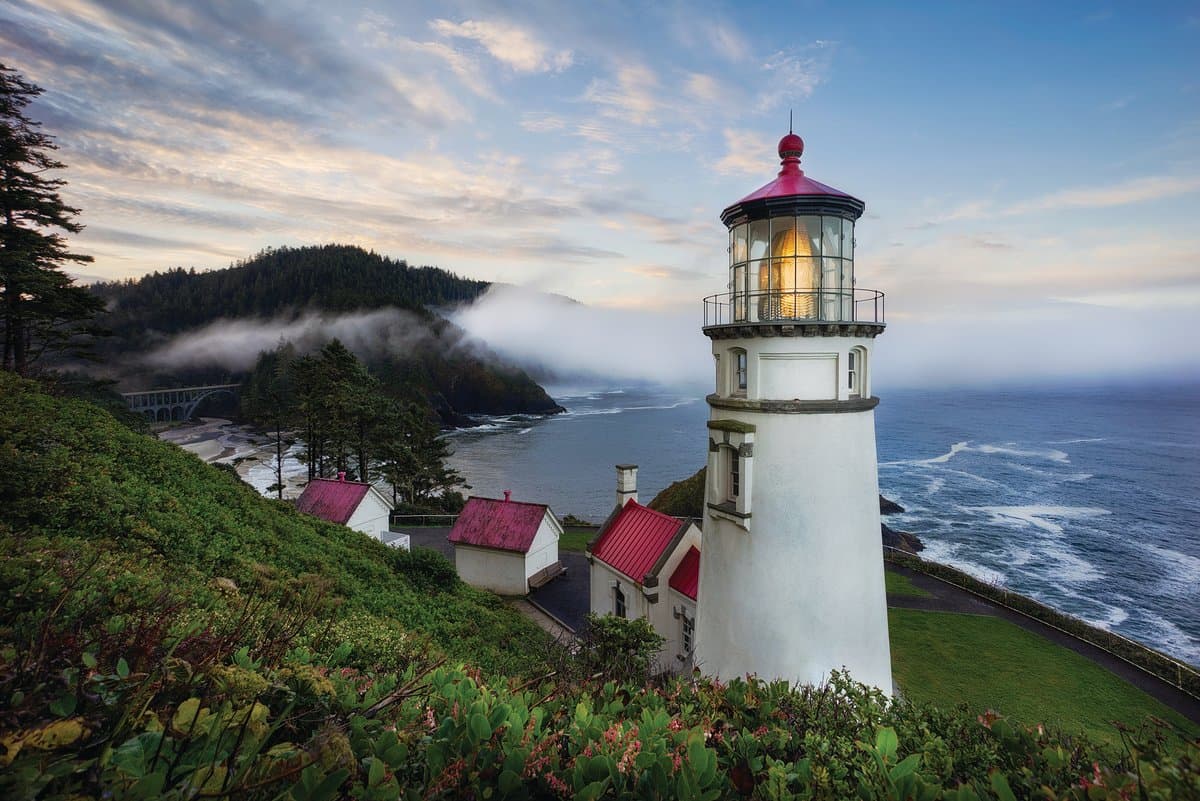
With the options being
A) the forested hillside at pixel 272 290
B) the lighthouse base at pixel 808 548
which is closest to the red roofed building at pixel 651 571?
the lighthouse base at pixel 808 548

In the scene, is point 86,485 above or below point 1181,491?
above

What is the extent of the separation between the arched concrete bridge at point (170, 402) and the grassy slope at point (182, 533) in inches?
3593

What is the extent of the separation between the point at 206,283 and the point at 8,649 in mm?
191805

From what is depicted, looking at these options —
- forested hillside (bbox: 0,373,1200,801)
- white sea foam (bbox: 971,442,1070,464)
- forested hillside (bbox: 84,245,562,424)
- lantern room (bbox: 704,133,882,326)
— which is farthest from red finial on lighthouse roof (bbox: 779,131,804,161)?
forested hillside (bbox: 84,245,562,424)

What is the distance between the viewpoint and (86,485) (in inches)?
299

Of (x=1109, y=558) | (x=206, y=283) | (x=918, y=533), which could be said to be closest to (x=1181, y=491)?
(x=1109, y=558)

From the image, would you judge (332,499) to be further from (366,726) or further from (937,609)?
(937,609)

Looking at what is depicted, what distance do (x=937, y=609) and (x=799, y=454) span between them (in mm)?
14994

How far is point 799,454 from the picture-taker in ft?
25.0

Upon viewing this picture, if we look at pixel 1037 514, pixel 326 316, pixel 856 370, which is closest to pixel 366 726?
pixel 856 370

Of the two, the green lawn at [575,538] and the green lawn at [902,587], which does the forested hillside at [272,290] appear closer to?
the green lawn at [575,538]

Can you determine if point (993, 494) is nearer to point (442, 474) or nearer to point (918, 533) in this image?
point (918, 533)

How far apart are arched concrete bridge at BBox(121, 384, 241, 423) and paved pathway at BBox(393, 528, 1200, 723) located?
87.9m

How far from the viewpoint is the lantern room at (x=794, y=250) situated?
7844mm
